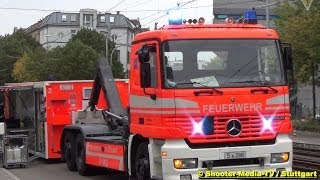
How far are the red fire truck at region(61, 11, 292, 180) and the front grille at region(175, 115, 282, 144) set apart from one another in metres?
0.02

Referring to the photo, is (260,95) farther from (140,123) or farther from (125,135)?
(125,135)

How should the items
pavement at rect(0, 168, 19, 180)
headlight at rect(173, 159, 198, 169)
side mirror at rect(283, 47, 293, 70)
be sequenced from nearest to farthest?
headlight at rect(173, 159, 198, 169), side mirror at rect(283, 47, 293, 70), pavement at rect(0, 168, 19, 180)

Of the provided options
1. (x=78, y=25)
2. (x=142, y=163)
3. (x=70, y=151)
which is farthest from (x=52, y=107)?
(x=78, y=25)

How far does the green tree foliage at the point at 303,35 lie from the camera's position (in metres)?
32.2

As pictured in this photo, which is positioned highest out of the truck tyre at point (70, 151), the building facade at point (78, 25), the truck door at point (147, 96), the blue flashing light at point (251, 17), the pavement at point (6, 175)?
the building facade at point (78, 25)

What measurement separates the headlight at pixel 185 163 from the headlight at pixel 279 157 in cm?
131

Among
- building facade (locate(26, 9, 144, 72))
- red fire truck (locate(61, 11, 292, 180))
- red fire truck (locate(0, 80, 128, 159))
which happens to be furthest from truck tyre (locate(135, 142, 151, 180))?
building facade (locate(26, 9, 144, 72))

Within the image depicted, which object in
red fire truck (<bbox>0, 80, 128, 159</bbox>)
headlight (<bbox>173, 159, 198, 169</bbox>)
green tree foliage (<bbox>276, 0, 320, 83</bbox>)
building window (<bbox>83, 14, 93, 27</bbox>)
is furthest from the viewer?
building window (<bbox>83, 14, 93, 27</bbox>)

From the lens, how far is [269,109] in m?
8.88

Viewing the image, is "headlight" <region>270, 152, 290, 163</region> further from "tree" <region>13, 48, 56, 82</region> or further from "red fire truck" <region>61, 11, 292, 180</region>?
"tree" <region>13, 48, 56, 82</region>

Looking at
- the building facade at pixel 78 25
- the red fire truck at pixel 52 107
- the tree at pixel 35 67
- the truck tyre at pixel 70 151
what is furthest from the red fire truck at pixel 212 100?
the building facade at pixel 78 25

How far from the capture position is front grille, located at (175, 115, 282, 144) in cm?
859

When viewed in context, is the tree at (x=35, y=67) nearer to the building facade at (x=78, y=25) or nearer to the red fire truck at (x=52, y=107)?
the building facade at (x=78, y=25)

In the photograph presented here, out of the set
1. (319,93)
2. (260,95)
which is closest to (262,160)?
(260,95)
